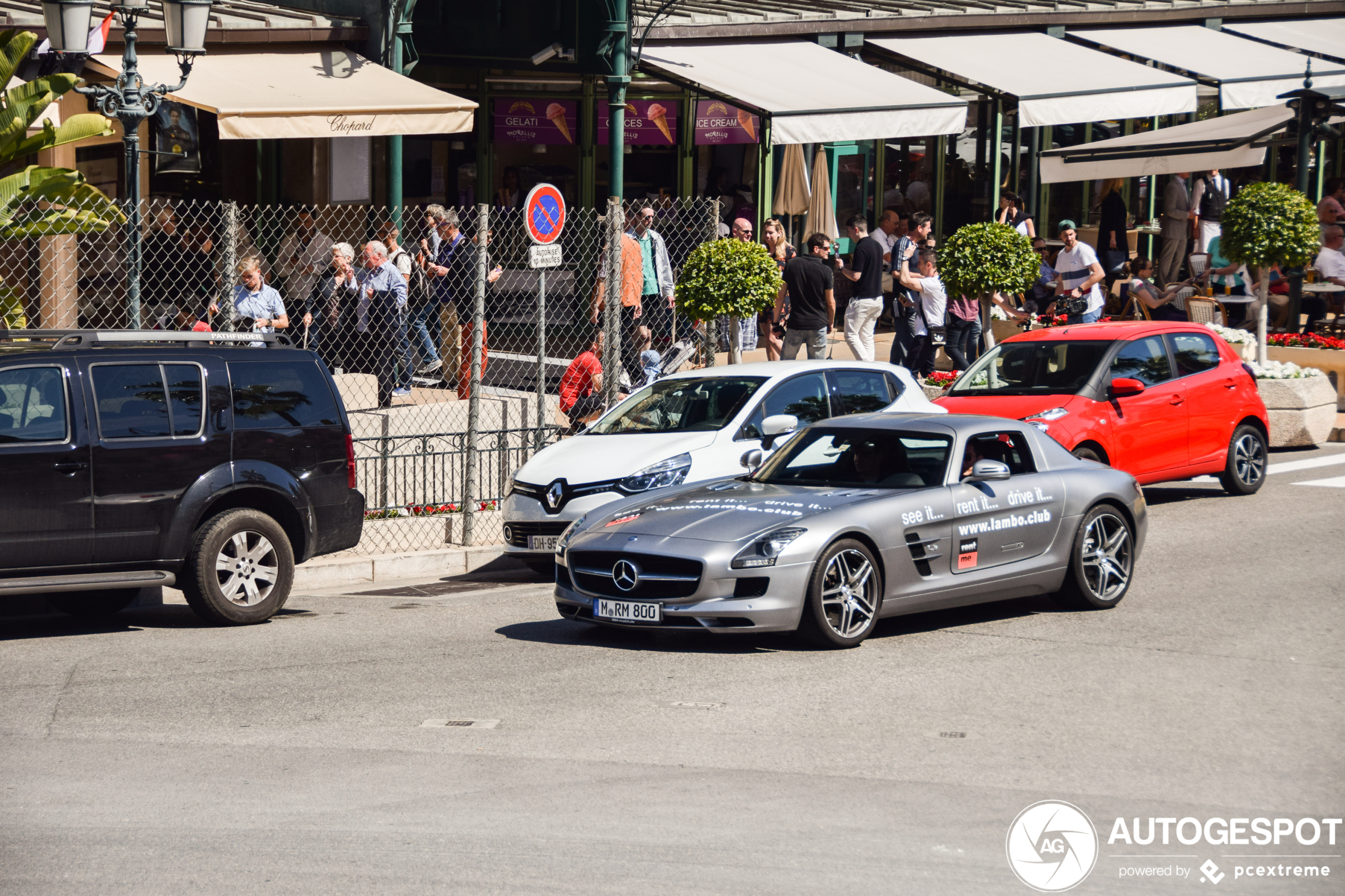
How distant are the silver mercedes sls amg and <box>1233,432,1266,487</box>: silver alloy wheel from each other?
4874mm

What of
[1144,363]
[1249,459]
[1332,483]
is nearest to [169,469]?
[1144,363]

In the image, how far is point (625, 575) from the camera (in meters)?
9.70

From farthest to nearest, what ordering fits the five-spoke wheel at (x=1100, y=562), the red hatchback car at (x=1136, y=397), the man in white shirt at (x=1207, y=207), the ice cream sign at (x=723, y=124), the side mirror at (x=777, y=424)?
the man in white shirt at (x=1207, y=207), the ice cream sign at (x=723, y=124), the red hatchback car at (x=1136, y=397), the side mirror at (x=777, y=424), the five-spoke wheel at (x=1100, y=562)

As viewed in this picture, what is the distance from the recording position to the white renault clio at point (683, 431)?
41.0 feet

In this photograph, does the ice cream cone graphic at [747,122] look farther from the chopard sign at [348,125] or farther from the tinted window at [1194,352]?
the tinted window at [1194,352]

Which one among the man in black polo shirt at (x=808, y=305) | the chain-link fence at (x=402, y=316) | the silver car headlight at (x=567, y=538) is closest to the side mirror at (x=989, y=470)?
the silver car headlight at (x=567, y=538)

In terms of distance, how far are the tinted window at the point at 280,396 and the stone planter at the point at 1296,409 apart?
11.4 meters

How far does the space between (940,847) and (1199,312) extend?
57.3 feet

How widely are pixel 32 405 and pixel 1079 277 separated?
15.4 metres

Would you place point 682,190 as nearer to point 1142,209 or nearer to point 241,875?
point 1142,209

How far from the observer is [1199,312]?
880 inches

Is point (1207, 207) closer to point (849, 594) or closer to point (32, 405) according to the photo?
point (849, 594)

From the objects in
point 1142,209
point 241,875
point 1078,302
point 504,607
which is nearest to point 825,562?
point 504,607

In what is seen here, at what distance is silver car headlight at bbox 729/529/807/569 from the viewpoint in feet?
30.6
